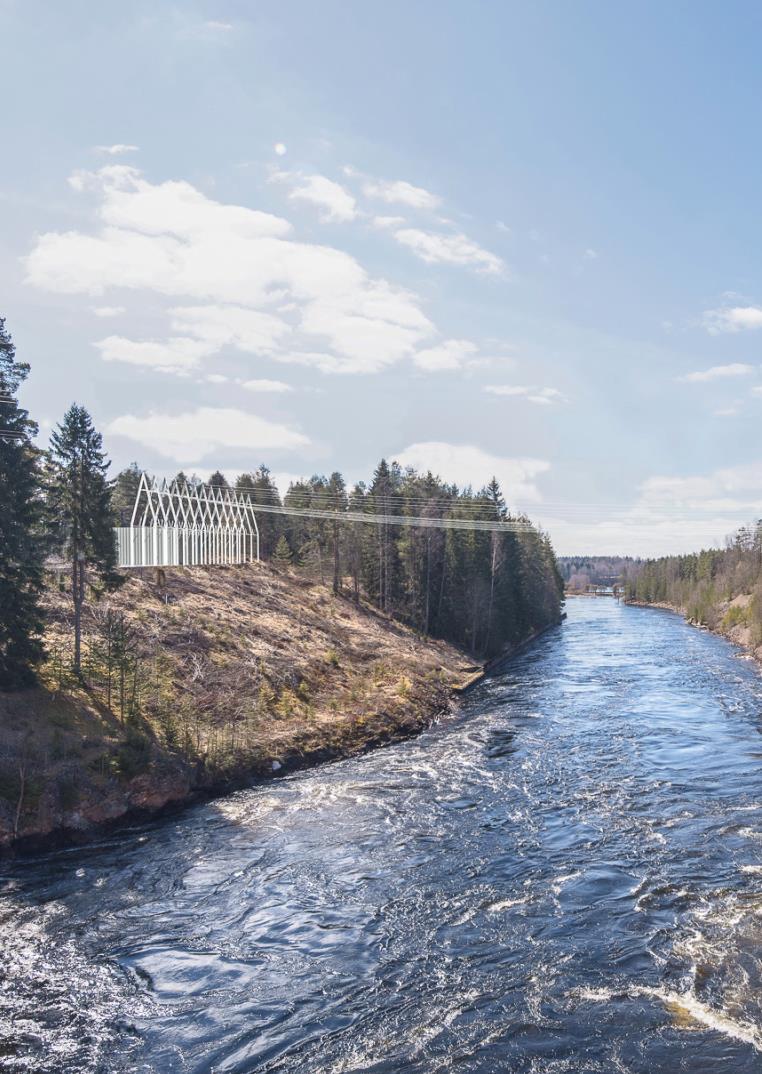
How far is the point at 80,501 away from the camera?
1339 inches

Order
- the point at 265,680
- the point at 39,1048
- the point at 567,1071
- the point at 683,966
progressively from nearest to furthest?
the point at 567,1071 → the point at 39,1048 → the point at 683,966 → the point at 265,680

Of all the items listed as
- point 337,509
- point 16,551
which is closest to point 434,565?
point 337,509

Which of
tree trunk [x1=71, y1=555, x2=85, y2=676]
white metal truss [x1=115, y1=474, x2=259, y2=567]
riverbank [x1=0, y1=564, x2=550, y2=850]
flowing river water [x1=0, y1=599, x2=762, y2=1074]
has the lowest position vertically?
flowing river water [x1=0, y1=599, x2=762, y2=1074]

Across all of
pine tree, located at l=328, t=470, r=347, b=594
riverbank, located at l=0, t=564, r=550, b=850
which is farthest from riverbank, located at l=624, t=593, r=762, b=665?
pine tree, located at l=328, t=470, r=347, b=594

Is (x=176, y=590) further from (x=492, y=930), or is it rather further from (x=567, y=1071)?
(x=567, y=1071)

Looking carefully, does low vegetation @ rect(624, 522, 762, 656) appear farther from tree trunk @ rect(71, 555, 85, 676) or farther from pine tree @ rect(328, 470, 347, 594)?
tree trunk @ rect(71, 555, 85, 676)

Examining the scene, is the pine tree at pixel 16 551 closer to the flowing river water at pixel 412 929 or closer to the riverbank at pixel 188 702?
the riverbank at pixel 188 702

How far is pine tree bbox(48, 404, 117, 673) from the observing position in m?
33.8

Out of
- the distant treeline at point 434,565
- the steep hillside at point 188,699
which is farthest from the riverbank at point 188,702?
the distant treeline at point 434,565

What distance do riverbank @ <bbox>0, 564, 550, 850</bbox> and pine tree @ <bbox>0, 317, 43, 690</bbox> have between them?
1661mm

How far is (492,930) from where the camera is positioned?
17.7 meters

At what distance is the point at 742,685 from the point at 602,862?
39050 millimetres

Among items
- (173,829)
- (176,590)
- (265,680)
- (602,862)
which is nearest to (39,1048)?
(173,829)

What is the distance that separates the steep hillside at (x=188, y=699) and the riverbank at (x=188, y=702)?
0.07m
